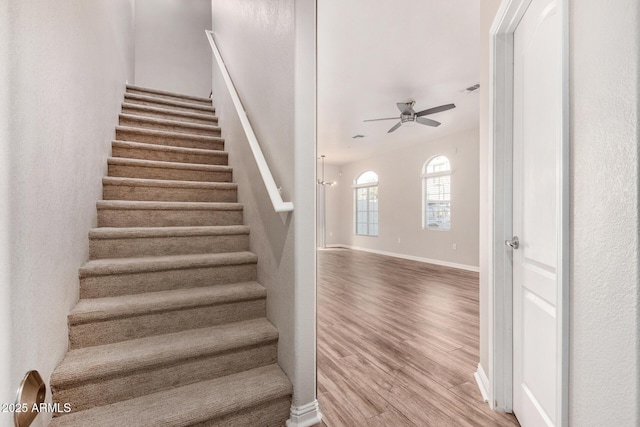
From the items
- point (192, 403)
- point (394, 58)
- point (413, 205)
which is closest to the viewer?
point (192, 403)

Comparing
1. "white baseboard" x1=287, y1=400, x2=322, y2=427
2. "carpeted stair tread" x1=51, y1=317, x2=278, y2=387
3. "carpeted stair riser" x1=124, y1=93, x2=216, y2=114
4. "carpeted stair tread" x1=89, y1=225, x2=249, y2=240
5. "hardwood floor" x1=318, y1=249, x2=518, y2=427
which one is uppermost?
"carpeted stair riser" x1=124, y1=93, x2=216, y2=114

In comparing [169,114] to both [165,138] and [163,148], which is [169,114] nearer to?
[165,138]

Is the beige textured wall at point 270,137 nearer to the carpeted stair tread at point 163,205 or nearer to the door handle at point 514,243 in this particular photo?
the carpeted stair tread at point 163,205

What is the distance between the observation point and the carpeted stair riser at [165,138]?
274 cm

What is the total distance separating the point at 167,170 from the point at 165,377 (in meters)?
1.71

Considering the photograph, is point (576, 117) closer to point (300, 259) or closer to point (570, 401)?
point (570, 401)

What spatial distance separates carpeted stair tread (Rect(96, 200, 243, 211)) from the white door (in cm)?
191

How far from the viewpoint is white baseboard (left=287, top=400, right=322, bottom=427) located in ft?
4.81

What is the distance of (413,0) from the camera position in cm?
227

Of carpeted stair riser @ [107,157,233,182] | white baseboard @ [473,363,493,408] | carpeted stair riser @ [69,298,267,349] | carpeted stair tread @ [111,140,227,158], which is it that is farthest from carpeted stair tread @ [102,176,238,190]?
white baseboard @ [473,363,493,408]

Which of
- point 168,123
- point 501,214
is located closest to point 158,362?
point 501,214

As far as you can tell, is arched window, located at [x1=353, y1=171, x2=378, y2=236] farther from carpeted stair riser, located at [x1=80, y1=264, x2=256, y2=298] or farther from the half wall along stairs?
carpeted stair riser, located at [x1=80, y1=264, x2=256, y2=298]

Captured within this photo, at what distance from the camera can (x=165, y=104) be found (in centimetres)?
351

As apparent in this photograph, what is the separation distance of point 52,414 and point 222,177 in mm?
1919
